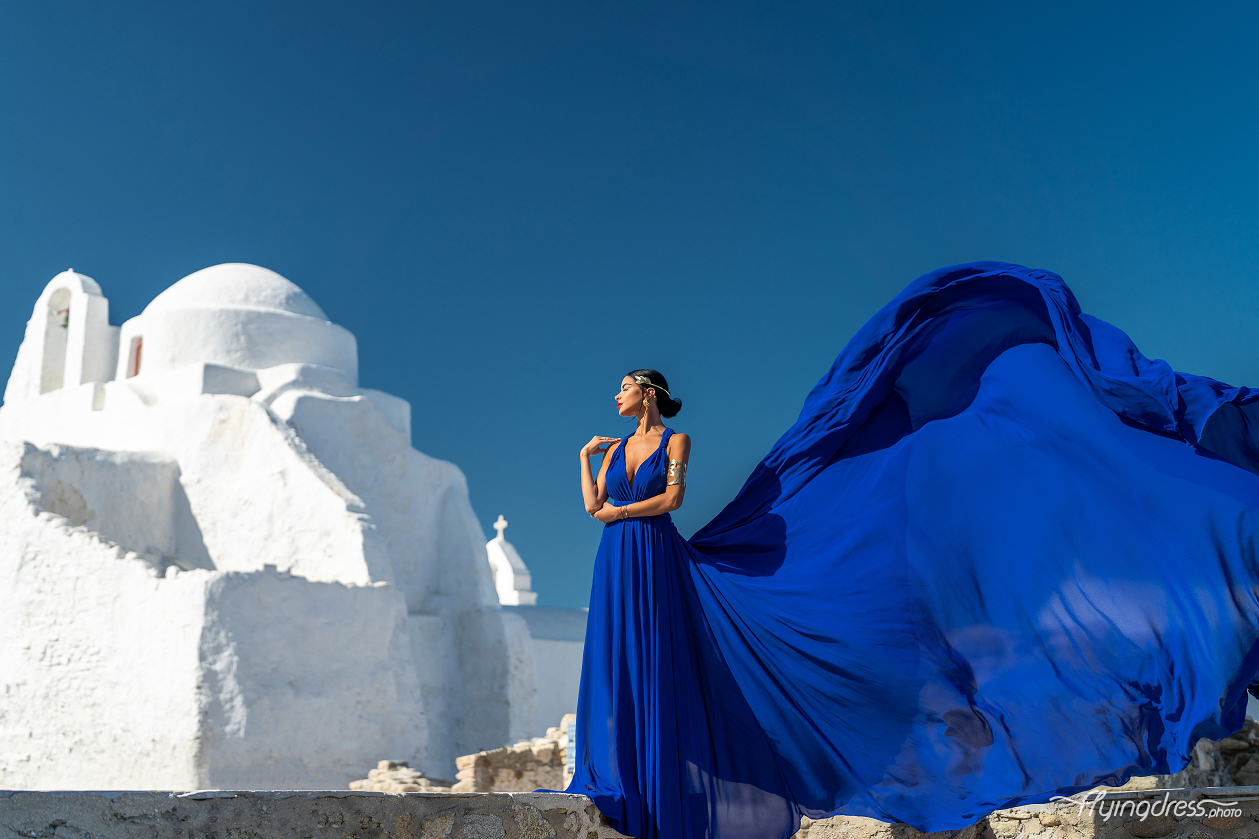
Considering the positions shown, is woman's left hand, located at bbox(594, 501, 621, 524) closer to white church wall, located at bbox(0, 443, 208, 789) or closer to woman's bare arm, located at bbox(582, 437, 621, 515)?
woman's bare arm, located at bbox(582, 437, 621, 515)

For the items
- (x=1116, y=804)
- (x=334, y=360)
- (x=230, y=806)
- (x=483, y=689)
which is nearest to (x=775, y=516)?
(x=1116, y=804)

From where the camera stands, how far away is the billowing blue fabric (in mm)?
2996

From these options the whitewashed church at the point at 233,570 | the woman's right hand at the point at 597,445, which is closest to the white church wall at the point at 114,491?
the whitewashed church at the point at 233,570

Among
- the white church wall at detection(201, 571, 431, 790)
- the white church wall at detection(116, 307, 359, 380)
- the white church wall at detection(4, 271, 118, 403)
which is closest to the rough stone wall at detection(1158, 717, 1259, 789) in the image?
the white church wall at detection(201, 571, 431, 790)

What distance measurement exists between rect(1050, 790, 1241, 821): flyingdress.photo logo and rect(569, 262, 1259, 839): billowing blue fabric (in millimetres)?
893

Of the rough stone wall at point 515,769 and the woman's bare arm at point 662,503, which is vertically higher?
the woman's bare arm at point 662,503

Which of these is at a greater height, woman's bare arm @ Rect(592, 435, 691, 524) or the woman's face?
the woman's face

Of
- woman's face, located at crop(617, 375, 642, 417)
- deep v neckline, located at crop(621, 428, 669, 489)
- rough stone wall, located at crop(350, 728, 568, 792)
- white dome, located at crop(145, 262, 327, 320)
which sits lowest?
rough stone wall, located at crop(350, 728, 568, 792)

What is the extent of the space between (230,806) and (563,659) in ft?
46.5

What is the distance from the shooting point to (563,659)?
16.0 metres

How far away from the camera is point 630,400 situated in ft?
12.2

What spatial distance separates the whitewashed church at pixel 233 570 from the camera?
11055 mm

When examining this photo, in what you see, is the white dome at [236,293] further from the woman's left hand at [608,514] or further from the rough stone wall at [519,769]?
the woman's left hand at [608,514]

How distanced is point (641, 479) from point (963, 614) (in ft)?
4.14
